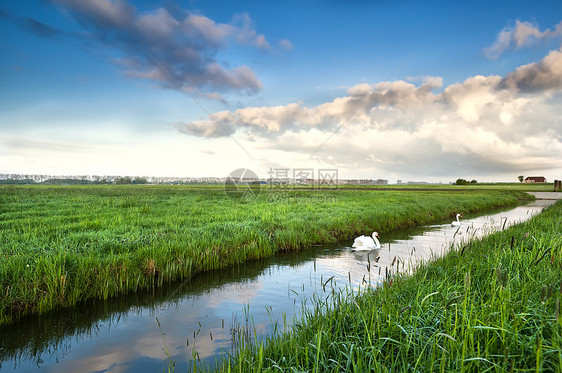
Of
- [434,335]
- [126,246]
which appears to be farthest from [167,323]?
[434,335]

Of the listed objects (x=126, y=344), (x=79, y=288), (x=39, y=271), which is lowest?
(x=126, y=344)

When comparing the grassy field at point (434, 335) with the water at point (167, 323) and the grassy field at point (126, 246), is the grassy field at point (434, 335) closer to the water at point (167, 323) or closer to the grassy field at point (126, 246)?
the water at point (167, 323)

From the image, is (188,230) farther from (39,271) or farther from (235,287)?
(39,271)

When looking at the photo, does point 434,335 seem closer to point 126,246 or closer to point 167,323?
point 167,323

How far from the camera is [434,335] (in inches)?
127

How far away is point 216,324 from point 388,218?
55.5 feet

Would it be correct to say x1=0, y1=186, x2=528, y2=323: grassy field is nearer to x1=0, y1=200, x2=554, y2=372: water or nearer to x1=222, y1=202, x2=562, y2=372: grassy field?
→ x1=0, y1=200, x2=554, y2=372: water

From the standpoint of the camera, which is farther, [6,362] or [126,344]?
[126,344]

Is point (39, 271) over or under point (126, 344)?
over


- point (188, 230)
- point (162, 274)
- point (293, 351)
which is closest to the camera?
point (293, 351)

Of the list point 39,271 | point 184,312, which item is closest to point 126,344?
point 184,312

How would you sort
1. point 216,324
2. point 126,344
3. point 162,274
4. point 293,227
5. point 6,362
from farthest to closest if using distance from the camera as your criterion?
point 293,227, point 162,274, point 216,324, point 126,344, point 6,362

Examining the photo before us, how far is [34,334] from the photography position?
653 centimetres

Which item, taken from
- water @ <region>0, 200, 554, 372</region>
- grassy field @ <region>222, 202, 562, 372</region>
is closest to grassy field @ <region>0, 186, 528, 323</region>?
water @ <region>0, 200, 554, 372</region>
